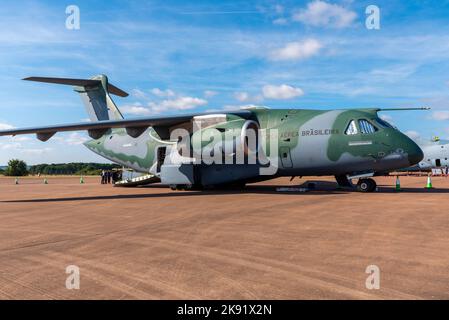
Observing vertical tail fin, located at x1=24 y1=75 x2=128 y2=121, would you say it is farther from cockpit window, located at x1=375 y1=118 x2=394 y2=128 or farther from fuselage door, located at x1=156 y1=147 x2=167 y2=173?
cockpit window, located at x1=375 y1=118 x2=394 y2=128

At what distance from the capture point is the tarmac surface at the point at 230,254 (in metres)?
4.06

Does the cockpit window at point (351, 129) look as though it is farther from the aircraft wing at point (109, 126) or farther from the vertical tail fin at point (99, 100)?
the vertical tail fin at point (99, 100)

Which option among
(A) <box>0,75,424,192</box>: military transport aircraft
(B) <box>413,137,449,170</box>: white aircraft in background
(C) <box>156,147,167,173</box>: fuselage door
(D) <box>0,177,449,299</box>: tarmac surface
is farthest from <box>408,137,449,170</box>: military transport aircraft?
(D) <box>0,177,449,299</box>: tarmac surface

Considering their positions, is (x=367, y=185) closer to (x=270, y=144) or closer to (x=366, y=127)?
(x=366, y=127)

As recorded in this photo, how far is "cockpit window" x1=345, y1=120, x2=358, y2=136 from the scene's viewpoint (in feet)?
49.4

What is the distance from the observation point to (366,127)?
15.0 metres

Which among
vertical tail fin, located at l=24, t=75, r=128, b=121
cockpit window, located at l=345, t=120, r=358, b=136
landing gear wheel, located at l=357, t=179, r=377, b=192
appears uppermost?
vertical tail fin, located at l=24, t=75, r=128, b=121

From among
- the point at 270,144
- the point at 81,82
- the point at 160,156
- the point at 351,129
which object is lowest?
the point at 160,156

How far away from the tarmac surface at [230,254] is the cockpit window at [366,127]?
5.46 metres

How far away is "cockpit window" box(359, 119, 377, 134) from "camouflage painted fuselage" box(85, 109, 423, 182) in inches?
4.0

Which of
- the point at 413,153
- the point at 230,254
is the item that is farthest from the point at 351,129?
the point at 230,254

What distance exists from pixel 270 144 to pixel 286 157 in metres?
0.93

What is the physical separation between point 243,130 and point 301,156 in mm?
2751

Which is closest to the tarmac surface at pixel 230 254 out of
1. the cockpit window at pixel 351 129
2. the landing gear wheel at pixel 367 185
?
the cockpit window at pixel 351 129
